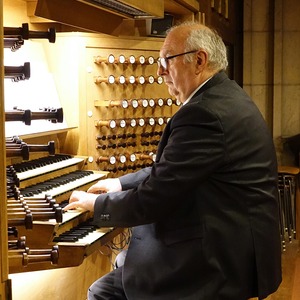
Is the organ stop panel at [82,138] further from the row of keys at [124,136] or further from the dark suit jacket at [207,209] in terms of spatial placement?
the dark suit jacket at [207,209]

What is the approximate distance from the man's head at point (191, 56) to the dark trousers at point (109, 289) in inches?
34.6

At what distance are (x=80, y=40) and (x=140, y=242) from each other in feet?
6.08

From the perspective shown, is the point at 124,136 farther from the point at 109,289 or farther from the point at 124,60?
the point at 109,289

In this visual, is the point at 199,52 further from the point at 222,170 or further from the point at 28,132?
the point at 28,132

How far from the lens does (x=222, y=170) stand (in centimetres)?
227

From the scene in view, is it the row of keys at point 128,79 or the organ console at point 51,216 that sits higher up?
the row of keys at point 128,79

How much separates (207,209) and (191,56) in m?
0.63

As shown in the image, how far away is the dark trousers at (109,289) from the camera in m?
2.72

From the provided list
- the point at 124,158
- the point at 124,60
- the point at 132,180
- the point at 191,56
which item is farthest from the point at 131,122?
the point at 191,56

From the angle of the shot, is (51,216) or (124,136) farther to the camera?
(124,136)

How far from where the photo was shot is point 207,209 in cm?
227

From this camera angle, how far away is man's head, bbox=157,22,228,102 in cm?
245

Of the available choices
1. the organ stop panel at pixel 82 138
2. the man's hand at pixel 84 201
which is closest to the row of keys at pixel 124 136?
the organ stop panel at pixel 82 138

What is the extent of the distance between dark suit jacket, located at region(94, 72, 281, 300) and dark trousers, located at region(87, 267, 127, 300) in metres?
0.32
